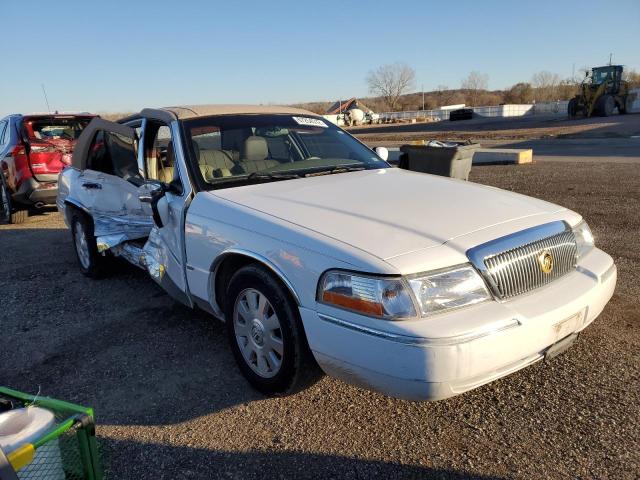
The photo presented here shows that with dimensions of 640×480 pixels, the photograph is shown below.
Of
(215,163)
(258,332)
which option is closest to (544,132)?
(215,163)

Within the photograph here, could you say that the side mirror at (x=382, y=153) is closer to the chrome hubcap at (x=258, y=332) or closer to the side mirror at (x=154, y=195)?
the side mirror at (x=154, y=195)

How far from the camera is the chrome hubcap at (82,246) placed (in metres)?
5.45

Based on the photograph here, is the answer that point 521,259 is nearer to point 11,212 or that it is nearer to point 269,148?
point 269,148

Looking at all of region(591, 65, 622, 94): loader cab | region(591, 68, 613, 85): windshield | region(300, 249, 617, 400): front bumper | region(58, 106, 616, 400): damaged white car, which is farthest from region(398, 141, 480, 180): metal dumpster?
region(591, 68, 613, 85): windshield

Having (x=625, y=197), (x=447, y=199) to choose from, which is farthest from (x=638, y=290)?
(x=625, y=197)

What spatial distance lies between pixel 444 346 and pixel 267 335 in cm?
110

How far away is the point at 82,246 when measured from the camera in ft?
18.3

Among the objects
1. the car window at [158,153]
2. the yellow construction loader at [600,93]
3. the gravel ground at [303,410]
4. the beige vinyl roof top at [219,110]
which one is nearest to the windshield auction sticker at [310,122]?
the beige vinyl roof top at [219,110]

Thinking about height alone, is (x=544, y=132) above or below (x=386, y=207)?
below

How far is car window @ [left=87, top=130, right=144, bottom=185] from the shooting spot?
4.71 m

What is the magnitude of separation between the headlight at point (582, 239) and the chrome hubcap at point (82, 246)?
15.0ft

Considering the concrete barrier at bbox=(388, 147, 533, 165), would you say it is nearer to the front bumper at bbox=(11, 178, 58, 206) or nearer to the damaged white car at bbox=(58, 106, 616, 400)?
the front bumper at bbox=(11, 178, 58, 206)

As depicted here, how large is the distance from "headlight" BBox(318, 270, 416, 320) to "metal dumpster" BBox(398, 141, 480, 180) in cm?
625

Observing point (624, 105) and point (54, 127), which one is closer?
point (54, 127)
